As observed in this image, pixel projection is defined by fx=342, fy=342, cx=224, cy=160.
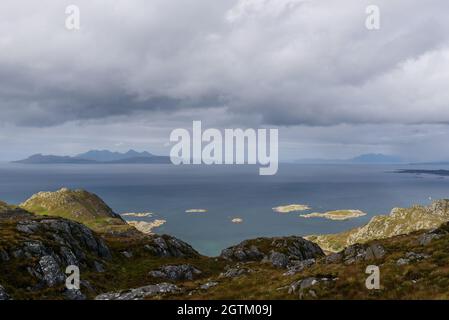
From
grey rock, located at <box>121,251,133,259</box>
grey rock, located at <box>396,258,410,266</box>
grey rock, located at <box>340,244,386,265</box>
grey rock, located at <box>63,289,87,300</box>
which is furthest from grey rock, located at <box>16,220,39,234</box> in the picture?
grey rock, located at <box>396,258,410,266</box>

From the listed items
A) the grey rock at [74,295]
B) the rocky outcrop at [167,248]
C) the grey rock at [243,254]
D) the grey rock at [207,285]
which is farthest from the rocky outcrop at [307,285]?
the grey rock at [243,254]

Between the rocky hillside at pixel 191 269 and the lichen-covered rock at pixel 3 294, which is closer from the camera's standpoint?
the rocky hillside at pixel 191 269

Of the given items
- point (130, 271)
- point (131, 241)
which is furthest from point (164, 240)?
point (130, 271)

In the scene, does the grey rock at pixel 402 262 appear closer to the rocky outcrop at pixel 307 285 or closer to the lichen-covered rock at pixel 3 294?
the rocky outcrop at pixel 307 285

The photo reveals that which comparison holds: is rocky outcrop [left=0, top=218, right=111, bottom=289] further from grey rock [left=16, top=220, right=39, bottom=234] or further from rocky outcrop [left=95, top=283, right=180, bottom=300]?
rocky outcrop [left=95, top=283, right=180, bottom=300]

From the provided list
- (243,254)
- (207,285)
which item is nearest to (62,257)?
(207,285)
